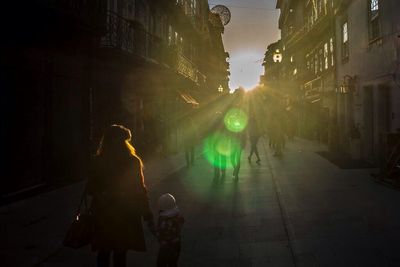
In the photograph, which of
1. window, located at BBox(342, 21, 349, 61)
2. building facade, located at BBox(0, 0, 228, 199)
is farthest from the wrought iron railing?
building facade, located at BBox(0, 0, 228, 199)

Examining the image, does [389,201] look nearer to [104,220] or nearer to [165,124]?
[104,220]

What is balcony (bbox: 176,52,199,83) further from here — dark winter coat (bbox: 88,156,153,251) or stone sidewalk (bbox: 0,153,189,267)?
dark winter coat (bbox: 88,156,153,251)

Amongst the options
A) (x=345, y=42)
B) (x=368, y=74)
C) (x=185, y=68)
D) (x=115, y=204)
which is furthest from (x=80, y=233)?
(x=185, y=68)

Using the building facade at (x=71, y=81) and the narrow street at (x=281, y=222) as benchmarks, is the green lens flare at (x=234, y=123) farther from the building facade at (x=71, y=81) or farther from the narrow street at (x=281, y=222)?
the building facade at (x=71, y=81)

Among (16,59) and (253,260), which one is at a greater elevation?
(16,59)

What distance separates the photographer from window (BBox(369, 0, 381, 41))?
1438cm

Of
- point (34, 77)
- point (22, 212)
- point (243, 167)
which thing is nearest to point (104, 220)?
point (22, 212)

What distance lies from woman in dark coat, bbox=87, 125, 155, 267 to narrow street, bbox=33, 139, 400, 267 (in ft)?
4.42

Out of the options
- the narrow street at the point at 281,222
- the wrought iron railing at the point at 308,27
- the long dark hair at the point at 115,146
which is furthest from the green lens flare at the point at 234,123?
the wrought iron railing at the point at 308,27

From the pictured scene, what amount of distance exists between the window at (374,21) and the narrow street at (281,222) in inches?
199

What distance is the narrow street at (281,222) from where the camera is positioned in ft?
17.7

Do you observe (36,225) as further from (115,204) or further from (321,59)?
(321,59)

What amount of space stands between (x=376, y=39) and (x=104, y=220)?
41.5 feet

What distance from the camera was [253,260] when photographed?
5.32 meters
